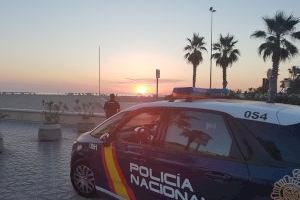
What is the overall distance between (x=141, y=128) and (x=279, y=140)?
7.35 feet

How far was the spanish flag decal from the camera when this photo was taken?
6.24m

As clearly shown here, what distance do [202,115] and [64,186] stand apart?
3.85 meters

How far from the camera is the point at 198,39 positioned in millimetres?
65125

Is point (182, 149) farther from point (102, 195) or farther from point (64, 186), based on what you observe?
point (64, 186)

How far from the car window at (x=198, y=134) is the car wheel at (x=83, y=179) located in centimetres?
198

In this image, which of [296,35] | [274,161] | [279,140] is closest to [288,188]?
[274,161]

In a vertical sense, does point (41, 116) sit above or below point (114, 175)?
below

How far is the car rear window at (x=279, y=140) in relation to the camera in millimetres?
4383

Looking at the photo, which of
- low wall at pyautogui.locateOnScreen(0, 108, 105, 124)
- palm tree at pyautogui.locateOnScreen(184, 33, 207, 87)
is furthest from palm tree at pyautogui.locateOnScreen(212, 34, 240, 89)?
low wall at pyautogui.locateOnScreen(0, 108, 105, 124)

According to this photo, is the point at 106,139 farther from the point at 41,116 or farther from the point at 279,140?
the point at 41,116

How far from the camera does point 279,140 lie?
4.51 meters

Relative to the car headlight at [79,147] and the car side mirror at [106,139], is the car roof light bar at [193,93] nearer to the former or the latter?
the car side mirror at [106,139]

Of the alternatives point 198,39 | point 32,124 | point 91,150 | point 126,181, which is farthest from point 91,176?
point 198,39

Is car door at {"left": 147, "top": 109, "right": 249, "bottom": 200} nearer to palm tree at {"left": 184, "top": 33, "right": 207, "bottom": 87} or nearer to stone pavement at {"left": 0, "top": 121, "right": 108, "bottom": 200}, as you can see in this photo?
stone pavement at {"left": 0, "top": 121, "right": 108, "bottom": 200}
